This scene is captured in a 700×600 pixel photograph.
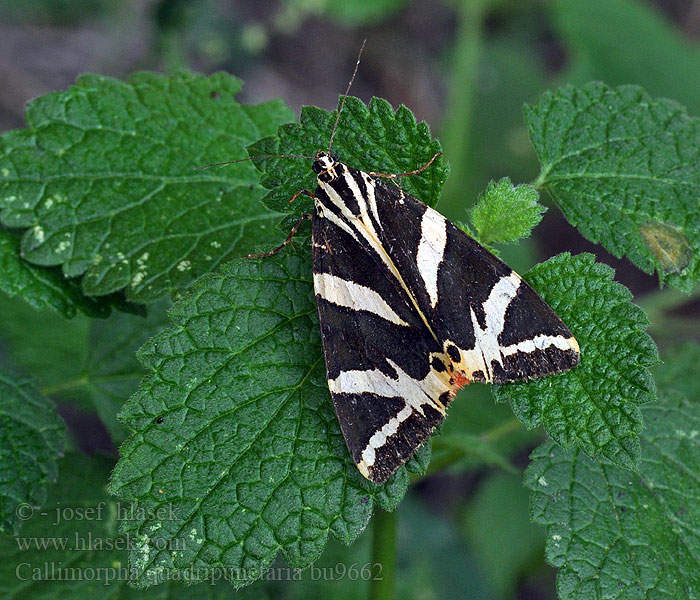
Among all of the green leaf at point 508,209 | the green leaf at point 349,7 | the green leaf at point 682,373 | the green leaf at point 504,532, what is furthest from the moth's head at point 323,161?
the green leaf at point 349,7

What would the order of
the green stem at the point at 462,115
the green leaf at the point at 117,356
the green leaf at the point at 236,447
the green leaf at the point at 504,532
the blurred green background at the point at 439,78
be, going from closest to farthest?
the green leaf at the point at 236,447 < the green leaf at the point at 117,356 < the blurred green background at the point at 439,78 < the green leaf at the point at 504,532 < the green stem at the point at 462,115

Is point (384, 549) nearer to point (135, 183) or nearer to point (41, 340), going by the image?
point (135, 183)

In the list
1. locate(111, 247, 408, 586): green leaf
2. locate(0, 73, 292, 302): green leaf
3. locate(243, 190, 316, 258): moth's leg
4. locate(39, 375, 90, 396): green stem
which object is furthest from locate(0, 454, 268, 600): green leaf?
locate(243, 190, 316, 258): moth's leg

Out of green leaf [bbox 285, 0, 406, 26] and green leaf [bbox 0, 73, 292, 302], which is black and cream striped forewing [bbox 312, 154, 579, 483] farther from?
green leaf [bbox 285, 0, 406, 26]

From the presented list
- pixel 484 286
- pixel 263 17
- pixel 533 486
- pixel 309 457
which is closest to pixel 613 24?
pixel 263 17

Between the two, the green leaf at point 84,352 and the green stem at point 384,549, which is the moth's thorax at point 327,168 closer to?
the green leaf at point 84,352

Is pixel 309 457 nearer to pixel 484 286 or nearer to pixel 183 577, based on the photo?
pixel 183 577

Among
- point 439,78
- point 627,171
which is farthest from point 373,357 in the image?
point 439,78
